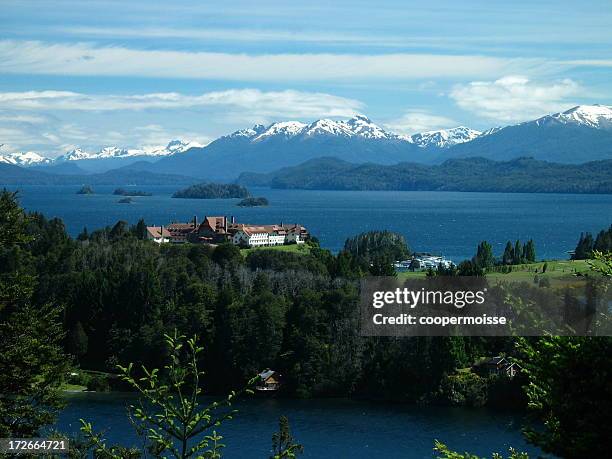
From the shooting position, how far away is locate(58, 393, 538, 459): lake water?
21.8m

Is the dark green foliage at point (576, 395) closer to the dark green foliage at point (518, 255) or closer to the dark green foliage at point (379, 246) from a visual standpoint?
the dark green foliage at point (518, 255)

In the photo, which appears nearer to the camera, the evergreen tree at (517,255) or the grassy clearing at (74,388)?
the grassy clearing at (74,388)

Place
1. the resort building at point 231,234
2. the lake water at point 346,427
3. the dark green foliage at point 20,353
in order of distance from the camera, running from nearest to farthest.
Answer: the dark green foliage at point 20,353, the lake water at point 346,427, the resort building at point 231,234

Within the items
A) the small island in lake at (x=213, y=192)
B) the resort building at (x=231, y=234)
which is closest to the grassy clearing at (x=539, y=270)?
the resort building at (x=231, y=234)

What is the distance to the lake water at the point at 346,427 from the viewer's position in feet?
71.6

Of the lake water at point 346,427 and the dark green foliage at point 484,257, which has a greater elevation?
the dark green foliage at point 484,257

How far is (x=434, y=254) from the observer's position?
62875 millimetres

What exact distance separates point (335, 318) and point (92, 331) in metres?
9.91

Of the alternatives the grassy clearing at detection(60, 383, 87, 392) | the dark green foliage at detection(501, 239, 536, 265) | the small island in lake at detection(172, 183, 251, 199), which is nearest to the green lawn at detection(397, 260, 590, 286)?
the dark green foliage at detection(501, 239, 536, 265)

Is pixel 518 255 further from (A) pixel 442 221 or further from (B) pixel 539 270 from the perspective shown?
(A) pixel 442 221

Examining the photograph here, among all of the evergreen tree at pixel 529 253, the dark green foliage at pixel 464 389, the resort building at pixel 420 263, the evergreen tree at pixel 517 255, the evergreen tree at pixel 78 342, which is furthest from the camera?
the resort building at pixel 420 263

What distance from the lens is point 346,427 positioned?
24219mm

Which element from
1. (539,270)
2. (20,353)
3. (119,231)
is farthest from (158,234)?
(20,353)

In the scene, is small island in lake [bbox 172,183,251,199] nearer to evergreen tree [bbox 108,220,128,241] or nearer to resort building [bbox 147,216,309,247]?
resort building [bbox 147,216,309,247]
